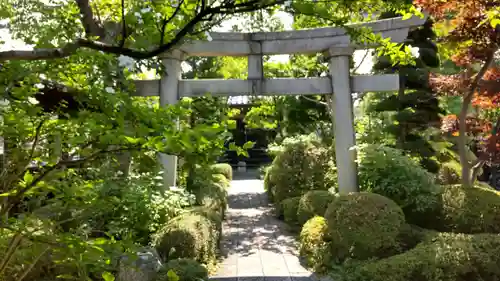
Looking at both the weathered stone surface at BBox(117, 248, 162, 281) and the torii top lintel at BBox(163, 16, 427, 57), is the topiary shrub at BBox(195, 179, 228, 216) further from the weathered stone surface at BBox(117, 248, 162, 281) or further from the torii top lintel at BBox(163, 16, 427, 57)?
the weathered stone surface at BBox(117, 248, 162, 281)

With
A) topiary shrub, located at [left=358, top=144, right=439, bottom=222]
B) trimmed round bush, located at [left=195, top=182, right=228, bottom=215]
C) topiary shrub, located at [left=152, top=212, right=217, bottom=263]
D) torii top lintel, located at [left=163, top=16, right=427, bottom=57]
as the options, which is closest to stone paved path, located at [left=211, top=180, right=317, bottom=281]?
topiary shrub, located at [left=152, top=212, right=217, bottom=263]

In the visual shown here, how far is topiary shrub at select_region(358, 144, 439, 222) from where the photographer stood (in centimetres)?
656

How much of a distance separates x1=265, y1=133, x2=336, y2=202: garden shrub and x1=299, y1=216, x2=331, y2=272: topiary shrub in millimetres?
2750

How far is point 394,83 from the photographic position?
7.61 metres

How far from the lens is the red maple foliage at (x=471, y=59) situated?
5727 mm

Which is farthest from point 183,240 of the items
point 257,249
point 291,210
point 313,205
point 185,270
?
point 291,210

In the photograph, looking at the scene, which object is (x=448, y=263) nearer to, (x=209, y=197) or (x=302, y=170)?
(x=209, y=197)

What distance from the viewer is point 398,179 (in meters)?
7.10

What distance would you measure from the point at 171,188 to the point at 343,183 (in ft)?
10.6

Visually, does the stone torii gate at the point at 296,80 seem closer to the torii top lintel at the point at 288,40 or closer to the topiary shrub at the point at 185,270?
the torii top lintel at the point at 288,40

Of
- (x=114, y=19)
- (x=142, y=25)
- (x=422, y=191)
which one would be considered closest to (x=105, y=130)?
(x=142, y=25)

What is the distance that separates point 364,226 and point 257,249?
7.25 ft

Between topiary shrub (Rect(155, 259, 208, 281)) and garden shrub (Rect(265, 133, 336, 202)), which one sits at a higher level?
garden shrub (Rect(265, 133, 336, 202))

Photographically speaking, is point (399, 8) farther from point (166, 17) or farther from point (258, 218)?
point (258, 218)
